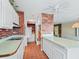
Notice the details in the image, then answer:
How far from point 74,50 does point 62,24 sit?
25.6ft

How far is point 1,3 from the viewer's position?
5.86ft

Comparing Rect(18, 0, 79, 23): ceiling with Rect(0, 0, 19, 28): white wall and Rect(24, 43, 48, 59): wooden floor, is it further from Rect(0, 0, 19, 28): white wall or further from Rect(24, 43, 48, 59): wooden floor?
Rect(24, 43, 48, 59): wooden floor

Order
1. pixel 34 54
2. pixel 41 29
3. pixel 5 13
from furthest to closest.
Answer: pixel 41 29 < pixel 34 54 < pixel 5 13

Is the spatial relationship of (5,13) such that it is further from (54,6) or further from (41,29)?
(41,29)

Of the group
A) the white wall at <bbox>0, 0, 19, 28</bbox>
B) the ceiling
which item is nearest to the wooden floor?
the ceiling

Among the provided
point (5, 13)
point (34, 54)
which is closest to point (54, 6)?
point (34, 54)

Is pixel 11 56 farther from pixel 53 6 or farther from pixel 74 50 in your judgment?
pixel 53 6

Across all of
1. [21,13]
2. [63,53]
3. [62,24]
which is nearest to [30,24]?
[62,24]

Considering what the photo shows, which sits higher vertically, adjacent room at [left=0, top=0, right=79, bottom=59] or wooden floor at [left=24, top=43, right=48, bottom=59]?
adjacent room at [left=0, top=0, right=79, bottom=59]

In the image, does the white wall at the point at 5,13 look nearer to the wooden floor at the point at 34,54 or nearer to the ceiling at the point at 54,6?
the ceiling at the point at 54,6

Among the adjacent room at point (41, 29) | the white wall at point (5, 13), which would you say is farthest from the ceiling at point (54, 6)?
the white wall at point (5, 13)

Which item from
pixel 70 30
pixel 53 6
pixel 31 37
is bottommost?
pixel 31 37

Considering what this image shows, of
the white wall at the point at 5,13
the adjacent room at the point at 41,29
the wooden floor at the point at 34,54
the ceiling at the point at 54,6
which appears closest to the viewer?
the white wall at the point at 5,13

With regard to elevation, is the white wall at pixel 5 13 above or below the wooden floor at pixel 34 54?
above
